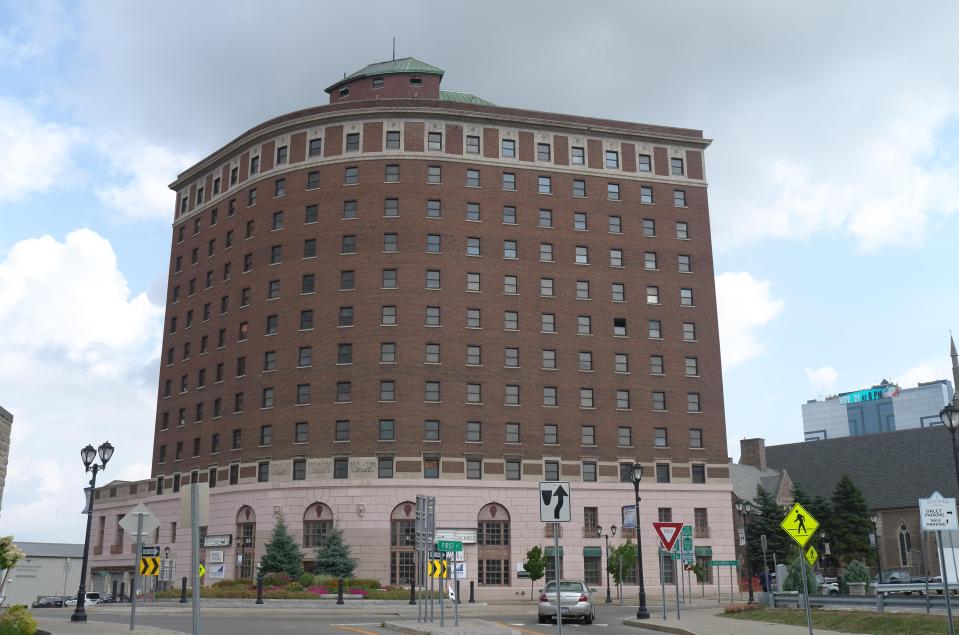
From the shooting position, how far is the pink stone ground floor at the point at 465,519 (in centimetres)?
6353

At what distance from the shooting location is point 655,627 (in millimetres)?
Result: 32312

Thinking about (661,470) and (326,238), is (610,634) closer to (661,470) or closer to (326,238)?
(661,470)

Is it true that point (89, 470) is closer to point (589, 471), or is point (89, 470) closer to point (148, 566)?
point (148, 566)

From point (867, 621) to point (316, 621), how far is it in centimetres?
1883

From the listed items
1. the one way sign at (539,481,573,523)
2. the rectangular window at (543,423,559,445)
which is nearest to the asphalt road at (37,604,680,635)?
the one way sign at (539,481,573,523)

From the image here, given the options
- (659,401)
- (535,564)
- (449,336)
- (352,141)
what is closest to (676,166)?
(659,401)

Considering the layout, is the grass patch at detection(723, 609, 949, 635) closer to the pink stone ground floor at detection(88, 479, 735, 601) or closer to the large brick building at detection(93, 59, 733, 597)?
the pink stone ground floor at detection(88, 479, 735, 601)

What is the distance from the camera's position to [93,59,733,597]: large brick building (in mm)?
65375

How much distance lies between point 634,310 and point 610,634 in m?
44.5

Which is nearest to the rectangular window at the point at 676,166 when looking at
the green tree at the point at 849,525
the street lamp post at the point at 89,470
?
the green tree at the point at 849,525

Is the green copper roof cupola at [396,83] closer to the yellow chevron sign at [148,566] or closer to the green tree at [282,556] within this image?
the green tree at [282,556]

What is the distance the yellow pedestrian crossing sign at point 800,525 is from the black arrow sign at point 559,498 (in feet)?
19.1

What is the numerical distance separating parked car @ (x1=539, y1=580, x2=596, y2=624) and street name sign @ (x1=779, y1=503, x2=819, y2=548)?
520 inches

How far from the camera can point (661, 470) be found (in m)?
69.9
